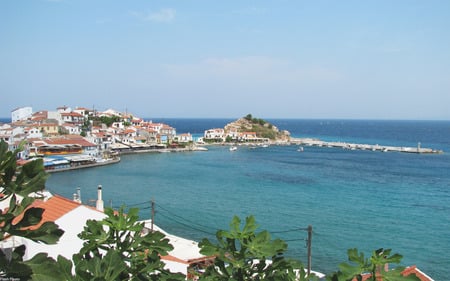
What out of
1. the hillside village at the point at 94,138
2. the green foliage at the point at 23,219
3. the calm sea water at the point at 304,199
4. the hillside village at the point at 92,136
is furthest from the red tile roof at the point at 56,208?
the hillside village at the point at 92,136

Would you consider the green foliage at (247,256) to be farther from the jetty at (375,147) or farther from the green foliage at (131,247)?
the jetty at (375,147)

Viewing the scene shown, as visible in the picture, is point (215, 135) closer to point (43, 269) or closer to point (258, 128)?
point (258, 128)

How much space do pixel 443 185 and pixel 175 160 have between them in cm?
2936

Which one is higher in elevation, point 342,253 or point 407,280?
point 407,280

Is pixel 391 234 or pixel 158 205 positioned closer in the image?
pixel 391 234

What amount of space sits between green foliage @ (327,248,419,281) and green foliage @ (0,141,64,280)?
56.6 inches

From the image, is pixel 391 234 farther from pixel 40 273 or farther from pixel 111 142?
pixel 111 142

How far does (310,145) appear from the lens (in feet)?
246

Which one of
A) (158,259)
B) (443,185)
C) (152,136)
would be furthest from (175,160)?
(158,259)

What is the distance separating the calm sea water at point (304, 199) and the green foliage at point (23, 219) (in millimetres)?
13403

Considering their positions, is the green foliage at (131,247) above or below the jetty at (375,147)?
above

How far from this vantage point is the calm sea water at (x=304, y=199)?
18109mm

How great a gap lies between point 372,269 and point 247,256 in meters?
0.77

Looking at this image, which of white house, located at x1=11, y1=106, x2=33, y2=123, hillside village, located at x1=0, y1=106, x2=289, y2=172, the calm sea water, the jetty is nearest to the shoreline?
hillside village, located at x1=0, y1=106, x2=289, y2=172
